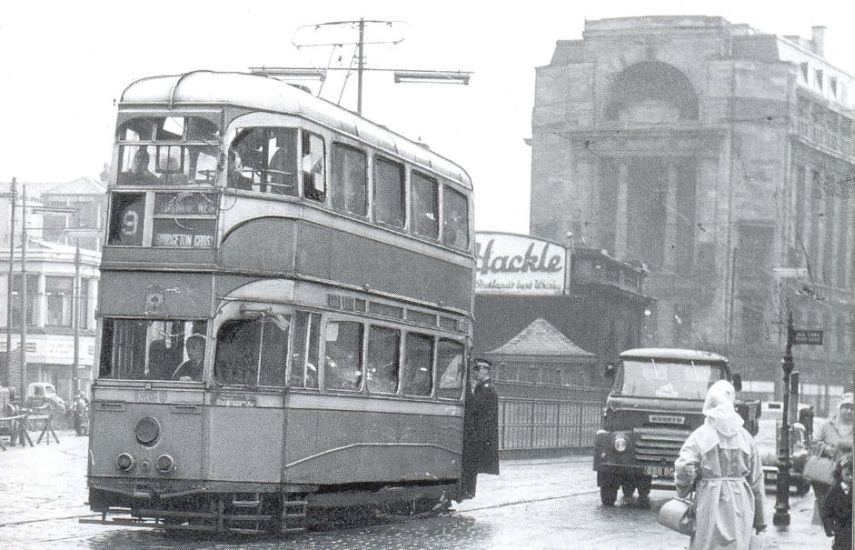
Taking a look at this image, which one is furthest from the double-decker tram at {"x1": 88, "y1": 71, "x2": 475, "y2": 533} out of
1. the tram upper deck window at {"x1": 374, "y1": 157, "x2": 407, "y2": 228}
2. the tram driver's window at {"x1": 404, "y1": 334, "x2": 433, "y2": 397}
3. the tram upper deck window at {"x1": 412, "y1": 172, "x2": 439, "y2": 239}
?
the tram upper deck window at {"x1": 412, "y1": 172, "x2": 439, "y2": 239}

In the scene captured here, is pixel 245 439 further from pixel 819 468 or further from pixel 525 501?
pixel 525 501

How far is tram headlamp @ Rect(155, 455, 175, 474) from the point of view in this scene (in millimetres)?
15031

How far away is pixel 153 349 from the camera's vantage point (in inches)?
603

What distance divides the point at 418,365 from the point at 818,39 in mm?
93400

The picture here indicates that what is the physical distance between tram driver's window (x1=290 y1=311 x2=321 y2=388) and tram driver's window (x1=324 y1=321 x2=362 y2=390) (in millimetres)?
211

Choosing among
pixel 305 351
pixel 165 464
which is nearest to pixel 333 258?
pixel 305 351

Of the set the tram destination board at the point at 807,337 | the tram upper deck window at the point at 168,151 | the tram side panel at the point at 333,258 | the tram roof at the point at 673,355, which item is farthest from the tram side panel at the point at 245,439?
the tram roof at the point at 673,355

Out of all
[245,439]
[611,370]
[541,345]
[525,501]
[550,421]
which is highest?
[541,345]

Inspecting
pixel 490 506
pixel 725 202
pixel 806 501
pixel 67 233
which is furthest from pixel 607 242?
pixel 490 506

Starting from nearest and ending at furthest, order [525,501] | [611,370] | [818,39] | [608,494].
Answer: [608,494] → [525,501] → [611,370] → [818,39]

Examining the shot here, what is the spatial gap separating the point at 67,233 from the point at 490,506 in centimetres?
6723

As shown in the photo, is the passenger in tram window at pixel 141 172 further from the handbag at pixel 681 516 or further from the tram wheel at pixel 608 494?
the tram wheel at pixel 608 494

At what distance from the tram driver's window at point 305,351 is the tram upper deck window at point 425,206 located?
8.96 feet

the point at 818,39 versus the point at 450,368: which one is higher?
the point at 818,39
